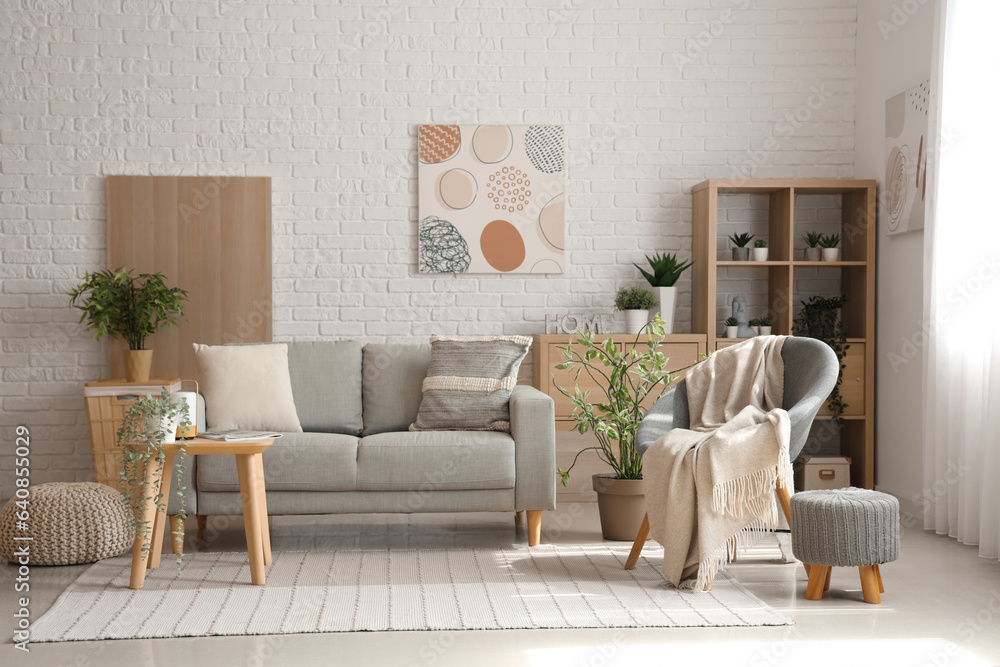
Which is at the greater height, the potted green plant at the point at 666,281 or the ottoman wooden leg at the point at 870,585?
the potted green plant at the point at 666,281

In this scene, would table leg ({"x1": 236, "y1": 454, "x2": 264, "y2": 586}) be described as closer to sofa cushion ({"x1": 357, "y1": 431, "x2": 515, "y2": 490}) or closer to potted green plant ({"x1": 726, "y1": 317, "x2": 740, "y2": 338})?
sofa cushion ({"x1": 357, "y1": 431, "x2": 515, "y2": 490})

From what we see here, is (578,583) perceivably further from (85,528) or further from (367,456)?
(85,528)

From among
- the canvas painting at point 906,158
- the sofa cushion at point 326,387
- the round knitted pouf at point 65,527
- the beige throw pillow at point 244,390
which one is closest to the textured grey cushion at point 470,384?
the sofa cushion at point 326,387

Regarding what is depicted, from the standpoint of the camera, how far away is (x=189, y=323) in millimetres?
5160

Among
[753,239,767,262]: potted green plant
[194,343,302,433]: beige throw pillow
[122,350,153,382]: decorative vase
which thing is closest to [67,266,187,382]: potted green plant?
[122,350,153,382]: decorative vase

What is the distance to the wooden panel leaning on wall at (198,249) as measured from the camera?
16.8 feet

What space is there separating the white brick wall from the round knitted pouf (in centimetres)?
159

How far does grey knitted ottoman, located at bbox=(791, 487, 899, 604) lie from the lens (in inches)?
120

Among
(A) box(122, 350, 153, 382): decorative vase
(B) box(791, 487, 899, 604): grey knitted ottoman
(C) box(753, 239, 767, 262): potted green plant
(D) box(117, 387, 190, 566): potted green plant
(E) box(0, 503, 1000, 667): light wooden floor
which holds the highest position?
(C) box(753, 239, 767, 262): potted green plant

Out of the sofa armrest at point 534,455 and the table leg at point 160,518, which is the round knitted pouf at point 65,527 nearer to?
the table leg at point 160,518

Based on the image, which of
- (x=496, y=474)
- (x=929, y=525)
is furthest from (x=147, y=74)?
(x=929, y=525)

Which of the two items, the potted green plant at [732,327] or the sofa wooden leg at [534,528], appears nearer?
the sofa wooden leg at [534,528]

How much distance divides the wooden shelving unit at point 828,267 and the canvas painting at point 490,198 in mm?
888

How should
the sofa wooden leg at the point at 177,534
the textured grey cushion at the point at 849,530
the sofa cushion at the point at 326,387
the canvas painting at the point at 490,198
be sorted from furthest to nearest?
the canvas painting at the point at 490,198 → the sofa cushion at the point at 326,387 → the sofa wooden leg at the point at 177,534 → the textured grey cushion at the point at 849,530
